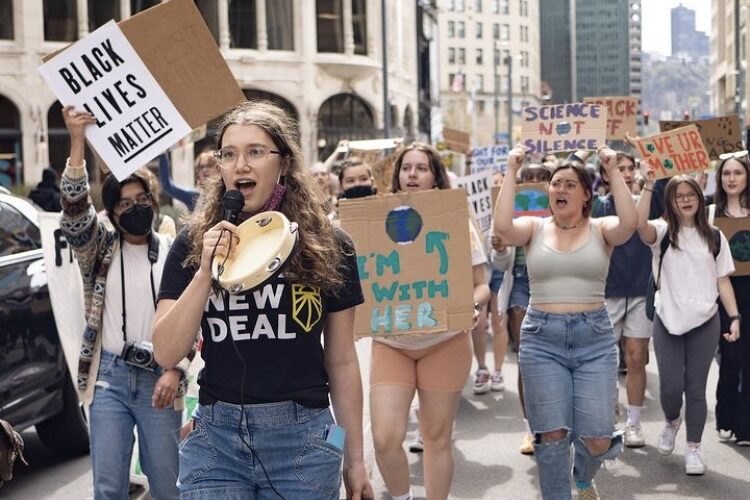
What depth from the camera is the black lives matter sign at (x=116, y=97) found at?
5062 millimetres

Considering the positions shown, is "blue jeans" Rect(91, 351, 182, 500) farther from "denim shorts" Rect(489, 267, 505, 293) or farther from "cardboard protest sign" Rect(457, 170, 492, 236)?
"denim shorts" Rect(489, 267, 505, 293)

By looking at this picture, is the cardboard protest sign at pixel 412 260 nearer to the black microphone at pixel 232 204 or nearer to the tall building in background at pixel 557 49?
the black microphone at pixel 232 204

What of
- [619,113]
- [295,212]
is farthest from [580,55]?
[295,212]

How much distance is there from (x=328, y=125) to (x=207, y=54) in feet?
147

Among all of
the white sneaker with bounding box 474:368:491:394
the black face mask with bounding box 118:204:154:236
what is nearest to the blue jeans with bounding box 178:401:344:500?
the black face mask with bounding box 118:204:154:236

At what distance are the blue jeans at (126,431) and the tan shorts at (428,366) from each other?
1.23 m

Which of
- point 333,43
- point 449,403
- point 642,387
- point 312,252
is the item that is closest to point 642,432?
point 642,387

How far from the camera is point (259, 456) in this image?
11.3 ft

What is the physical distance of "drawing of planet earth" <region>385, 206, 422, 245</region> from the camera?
19.9 ft

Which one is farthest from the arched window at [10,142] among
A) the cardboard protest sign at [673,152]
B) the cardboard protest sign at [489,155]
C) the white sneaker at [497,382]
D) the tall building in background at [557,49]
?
the tall building in background at [557,49]

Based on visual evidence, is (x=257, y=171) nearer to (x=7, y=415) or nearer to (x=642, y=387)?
(x=7, y=415)

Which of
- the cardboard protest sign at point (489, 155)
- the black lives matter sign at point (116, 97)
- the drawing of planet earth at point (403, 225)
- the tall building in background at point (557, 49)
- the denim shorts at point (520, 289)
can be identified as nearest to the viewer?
the black lives matter sign at point (116, 97)

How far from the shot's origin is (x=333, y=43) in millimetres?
50500

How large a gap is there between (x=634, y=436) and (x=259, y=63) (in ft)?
135
